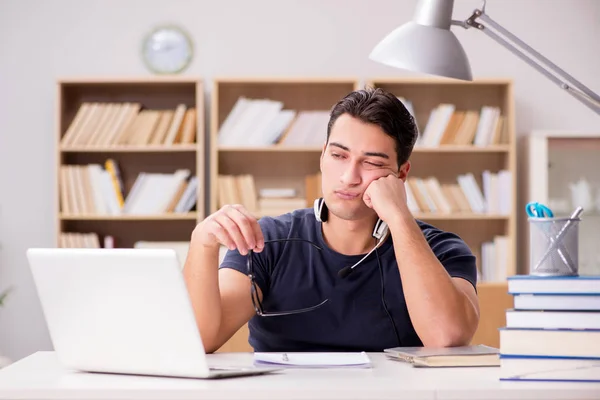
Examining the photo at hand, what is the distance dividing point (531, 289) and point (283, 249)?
2.65 feet

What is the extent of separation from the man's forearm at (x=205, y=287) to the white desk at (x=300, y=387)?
43cm

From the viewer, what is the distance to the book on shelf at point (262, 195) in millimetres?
4379

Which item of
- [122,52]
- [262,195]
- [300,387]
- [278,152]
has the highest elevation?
[122,52]

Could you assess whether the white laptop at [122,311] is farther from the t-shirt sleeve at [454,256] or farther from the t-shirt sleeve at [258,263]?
the t-shirt sleeve at [454,256]

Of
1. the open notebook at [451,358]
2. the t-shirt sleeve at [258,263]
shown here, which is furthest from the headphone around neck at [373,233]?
the open notebook at [451,358]

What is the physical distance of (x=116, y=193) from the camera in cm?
438

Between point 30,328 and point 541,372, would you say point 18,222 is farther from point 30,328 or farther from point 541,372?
point 541,372

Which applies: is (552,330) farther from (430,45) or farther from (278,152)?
(278,152)

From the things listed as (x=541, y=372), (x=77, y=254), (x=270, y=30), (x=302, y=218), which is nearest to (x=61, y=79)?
(x=270, y=30)

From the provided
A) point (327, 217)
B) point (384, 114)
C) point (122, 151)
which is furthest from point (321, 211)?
point (122, 151)

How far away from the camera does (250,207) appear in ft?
14.3

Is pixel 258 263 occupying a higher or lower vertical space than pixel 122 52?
lower

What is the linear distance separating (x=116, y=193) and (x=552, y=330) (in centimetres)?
340

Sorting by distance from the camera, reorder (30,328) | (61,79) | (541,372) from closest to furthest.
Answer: (541,372), (61,79), (30,328)
